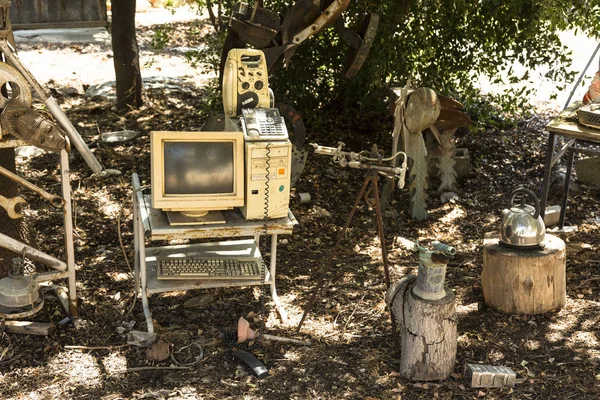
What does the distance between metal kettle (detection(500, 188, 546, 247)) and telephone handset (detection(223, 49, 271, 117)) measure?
190 centimetres

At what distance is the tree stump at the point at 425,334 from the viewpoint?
472 centimetres

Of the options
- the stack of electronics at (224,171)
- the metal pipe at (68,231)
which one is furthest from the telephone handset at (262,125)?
the metal pipe at (68,231)

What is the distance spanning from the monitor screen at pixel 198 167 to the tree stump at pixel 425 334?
4.53 feet

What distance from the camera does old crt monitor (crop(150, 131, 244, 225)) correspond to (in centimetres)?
502

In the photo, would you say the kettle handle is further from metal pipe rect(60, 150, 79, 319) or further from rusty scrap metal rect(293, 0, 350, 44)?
metal pipe rect(60, 150, 79, 319)

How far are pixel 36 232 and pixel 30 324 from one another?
59.1 inches

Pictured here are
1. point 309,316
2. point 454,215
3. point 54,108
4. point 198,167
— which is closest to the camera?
point 198,167

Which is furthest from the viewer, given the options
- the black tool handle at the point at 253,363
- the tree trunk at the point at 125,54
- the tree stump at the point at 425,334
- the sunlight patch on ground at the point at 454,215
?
the tree trunk at the point at 125,54

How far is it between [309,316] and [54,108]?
2.75 m

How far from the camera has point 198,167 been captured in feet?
16.8

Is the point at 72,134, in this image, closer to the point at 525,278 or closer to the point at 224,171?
the point at 224,171

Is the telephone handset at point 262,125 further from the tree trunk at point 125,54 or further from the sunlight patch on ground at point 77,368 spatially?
the tree trunk at point 125,54

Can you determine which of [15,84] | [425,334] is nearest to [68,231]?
[15,84]

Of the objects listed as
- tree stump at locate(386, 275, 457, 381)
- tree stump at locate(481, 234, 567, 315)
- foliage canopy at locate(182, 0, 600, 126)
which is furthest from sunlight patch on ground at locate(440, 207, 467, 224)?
tree stump at locate(386, 275, 457, 381)
